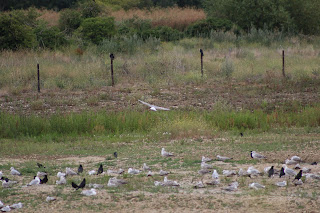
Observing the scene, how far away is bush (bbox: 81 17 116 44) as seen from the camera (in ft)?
91.6

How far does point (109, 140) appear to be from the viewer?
12148mm

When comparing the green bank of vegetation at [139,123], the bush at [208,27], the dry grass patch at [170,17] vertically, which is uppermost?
the dry grass patch at [170,17]

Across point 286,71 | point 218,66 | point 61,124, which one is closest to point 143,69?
point 218,66

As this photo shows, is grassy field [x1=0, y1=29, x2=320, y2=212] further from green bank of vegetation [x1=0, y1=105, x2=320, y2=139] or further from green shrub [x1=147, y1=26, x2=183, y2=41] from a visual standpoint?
green shrub [x1=147, y1=26, x2=183, y2=41]

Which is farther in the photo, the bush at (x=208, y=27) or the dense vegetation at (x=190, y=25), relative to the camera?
the bush at (x=208, y=27)

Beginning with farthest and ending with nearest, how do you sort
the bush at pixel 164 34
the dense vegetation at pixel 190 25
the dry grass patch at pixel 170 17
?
the dry grass patch at pixel 170 17 → the bush at pixel 164 34 → the dense vegetation at pixel 190 25

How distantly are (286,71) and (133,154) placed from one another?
38.8 feet

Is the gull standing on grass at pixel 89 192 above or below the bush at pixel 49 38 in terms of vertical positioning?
below

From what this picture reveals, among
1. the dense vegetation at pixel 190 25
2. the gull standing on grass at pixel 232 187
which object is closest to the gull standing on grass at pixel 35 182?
the gull standing on grass at pixel 232 187

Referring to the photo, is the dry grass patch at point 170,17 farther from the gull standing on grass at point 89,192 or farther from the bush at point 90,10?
the gull standing on grass at point 89,192

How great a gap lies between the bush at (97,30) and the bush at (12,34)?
177 inches

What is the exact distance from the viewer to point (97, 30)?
28.2m

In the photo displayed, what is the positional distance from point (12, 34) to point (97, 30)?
5.84 meters

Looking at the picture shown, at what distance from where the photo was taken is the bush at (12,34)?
23.8 metres
